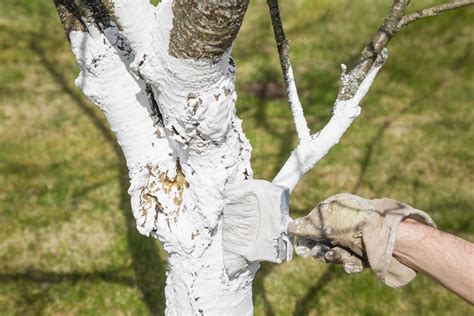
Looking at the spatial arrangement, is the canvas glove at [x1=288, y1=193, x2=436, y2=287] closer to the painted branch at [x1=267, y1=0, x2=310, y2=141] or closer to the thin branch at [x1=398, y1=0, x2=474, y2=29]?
the painted branch at [x1=267, y1=0, x2=310, y2=141]

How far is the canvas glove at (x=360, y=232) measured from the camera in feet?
5.77

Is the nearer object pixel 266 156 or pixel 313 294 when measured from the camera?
pixel 313 294

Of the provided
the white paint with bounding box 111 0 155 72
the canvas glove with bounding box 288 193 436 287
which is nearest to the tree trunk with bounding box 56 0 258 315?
the white paint with bounding box 111 0 155 72

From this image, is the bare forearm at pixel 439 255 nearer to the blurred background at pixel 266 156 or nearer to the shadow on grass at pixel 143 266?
the blurred background at pixel 266 156

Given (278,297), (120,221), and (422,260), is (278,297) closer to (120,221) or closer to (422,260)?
(120,221)

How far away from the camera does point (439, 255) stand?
1.69 metres

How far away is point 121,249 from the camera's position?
3.88 meters

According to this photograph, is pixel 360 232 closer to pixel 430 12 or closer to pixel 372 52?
pixel 372 52

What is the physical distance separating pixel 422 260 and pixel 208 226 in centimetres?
71

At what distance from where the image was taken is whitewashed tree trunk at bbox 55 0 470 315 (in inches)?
63.0

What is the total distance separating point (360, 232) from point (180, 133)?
71 centimetres

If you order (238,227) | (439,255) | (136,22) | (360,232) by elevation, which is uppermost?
(136,22)

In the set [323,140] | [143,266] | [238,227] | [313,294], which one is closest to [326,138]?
[323,140]

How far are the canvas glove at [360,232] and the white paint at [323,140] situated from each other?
15cm
